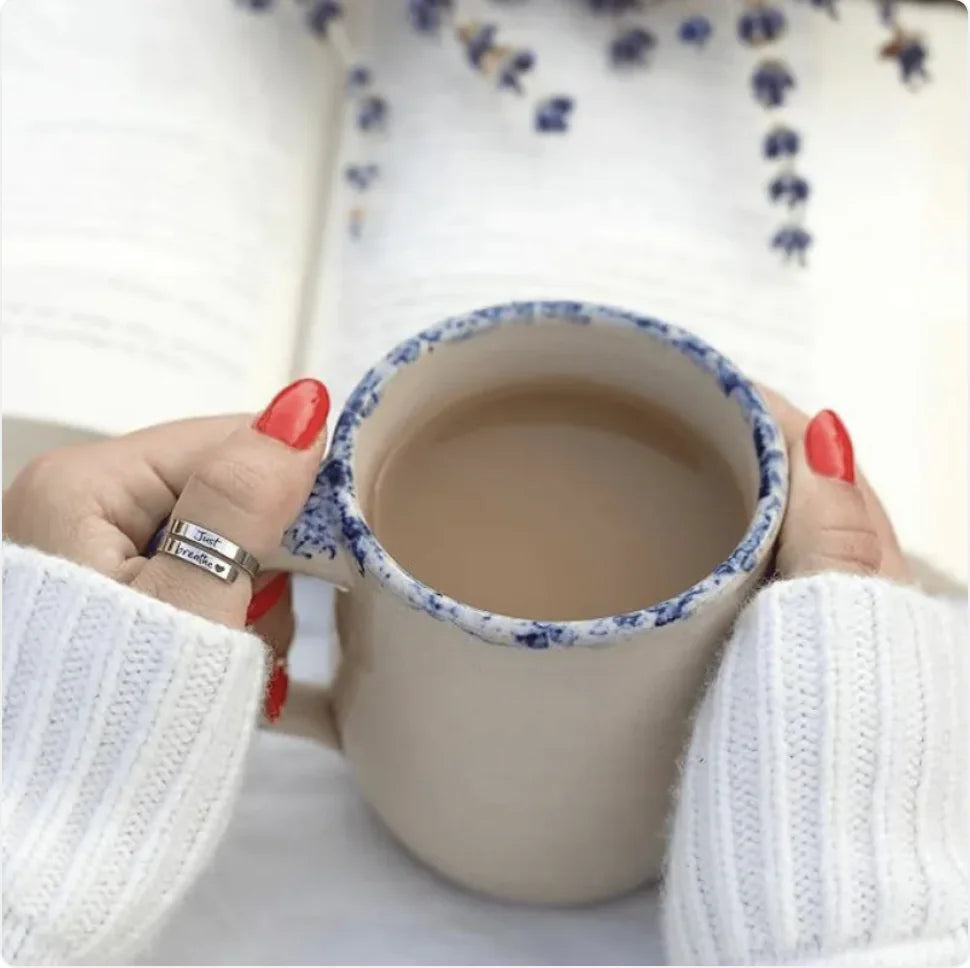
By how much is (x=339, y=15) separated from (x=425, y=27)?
0.05 metres

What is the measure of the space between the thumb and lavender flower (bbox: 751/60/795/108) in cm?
32

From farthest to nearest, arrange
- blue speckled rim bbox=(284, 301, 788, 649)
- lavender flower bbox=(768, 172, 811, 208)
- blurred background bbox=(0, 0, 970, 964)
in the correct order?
lavender flower bbox=(768, 172, 811, 208) < blurred background bbox=(0, 0, 970, 964) < blue speckled rim bbox=(284, 301, 788, 649)

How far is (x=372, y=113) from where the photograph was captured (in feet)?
2.33

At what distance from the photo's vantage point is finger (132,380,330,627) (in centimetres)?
38

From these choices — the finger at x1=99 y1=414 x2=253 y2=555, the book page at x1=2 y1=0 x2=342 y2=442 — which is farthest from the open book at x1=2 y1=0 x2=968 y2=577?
the finger at x1=99 y1=414 x2=253 y2=555

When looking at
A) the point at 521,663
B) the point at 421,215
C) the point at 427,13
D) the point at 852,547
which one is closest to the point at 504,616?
the point at 521,663

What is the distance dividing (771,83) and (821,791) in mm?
448

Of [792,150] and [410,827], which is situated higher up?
[792,150]

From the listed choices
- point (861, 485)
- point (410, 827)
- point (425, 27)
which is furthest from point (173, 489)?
point (425, 27)

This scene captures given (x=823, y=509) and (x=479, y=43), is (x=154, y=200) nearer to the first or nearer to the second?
(x=479, y=43)

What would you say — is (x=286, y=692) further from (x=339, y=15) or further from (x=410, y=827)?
(x=339, y=15)

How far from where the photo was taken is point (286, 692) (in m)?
0.47

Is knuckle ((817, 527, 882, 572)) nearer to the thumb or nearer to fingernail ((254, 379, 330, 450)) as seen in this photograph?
the thumb

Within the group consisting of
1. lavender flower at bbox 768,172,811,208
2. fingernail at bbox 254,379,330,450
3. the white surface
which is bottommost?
the white surface
